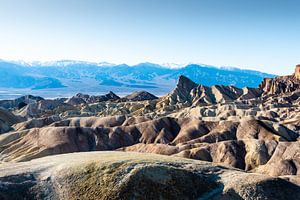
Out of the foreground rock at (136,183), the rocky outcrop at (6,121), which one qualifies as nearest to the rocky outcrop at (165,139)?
the rocky outcrop at (6,121)

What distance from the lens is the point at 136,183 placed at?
149ft

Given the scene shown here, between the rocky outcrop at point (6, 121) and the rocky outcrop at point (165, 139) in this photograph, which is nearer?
the rocky outcrop at point (165, 139)

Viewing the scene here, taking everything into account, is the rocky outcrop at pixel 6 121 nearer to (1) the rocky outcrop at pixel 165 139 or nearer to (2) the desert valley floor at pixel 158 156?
(2) the desert valley floor at pixel 158 156

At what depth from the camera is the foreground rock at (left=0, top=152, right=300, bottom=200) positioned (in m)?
45.3

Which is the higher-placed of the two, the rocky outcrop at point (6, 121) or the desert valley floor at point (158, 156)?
the desert valley floor at point (158, 156)

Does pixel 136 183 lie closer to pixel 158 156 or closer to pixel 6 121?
pixel 158 156

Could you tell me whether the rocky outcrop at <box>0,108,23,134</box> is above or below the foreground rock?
below

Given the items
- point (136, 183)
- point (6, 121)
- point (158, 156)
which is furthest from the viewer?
point (6, 121)

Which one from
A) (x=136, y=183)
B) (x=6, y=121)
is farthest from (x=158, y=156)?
(x=6, y=121)

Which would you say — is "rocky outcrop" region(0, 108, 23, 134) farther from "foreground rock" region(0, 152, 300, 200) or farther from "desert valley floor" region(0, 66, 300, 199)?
"foreground rock" region(0, 152, 300, 200)

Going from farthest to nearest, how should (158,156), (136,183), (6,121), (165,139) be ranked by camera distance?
1. (6,121)
2. (165,139)
3. (158,156)
4. (136,183)

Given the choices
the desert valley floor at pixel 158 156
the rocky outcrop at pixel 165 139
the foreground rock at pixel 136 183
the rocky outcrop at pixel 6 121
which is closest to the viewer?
the foreground rock at pixel 136 183

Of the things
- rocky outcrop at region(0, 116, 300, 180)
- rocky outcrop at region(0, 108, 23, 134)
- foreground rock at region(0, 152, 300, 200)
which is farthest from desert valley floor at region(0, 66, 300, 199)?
rocky outcrop at region(0, 108, 23, 134)

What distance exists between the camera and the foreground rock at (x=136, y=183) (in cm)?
4531
